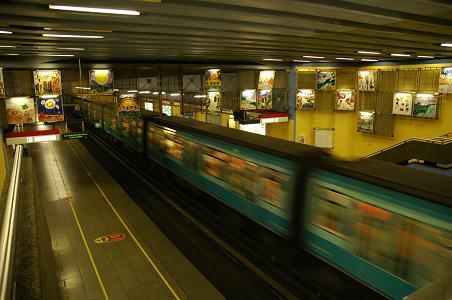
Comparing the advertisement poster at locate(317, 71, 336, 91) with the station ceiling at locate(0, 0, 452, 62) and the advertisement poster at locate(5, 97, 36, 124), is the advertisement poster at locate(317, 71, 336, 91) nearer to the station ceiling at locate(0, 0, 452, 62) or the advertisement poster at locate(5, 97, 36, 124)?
the station ceiling at locate(0, 0, 452, 62)

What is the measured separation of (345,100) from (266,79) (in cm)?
Result: 477

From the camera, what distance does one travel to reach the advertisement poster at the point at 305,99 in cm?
2106

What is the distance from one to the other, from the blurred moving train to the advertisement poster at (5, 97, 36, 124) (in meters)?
7.98

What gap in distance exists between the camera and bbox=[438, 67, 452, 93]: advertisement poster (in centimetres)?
1559

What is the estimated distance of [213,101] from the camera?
19.0 metres

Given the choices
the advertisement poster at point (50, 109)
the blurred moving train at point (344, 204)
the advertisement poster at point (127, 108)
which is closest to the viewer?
the blurred moving train at point (344, 204)

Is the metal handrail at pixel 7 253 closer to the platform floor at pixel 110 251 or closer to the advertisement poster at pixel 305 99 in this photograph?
the platform floor at pixel 110 251

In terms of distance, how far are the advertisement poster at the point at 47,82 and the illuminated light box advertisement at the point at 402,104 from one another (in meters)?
16.1

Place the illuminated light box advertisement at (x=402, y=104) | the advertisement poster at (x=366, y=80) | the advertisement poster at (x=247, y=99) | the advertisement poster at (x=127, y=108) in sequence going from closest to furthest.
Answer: the advertisement poster at (x=127, y=108), the illuminated light box advertisement at (x=402, y=104), the advertisement poster at (x=366, y=80), the advertisement poster at (x=247, y=99)

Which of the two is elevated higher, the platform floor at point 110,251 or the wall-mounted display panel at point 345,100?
the wall-mounted display panel at point 345,100

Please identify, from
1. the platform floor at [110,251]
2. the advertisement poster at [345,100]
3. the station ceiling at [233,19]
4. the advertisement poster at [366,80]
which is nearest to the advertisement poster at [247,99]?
the advertisement poster at [345,100]

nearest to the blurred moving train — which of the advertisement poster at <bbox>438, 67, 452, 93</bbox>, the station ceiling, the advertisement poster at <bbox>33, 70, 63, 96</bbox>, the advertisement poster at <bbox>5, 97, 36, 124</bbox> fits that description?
the station ceiling

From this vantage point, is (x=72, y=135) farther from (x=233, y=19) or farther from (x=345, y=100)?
(x=345, y=100)

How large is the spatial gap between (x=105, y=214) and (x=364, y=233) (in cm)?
824
